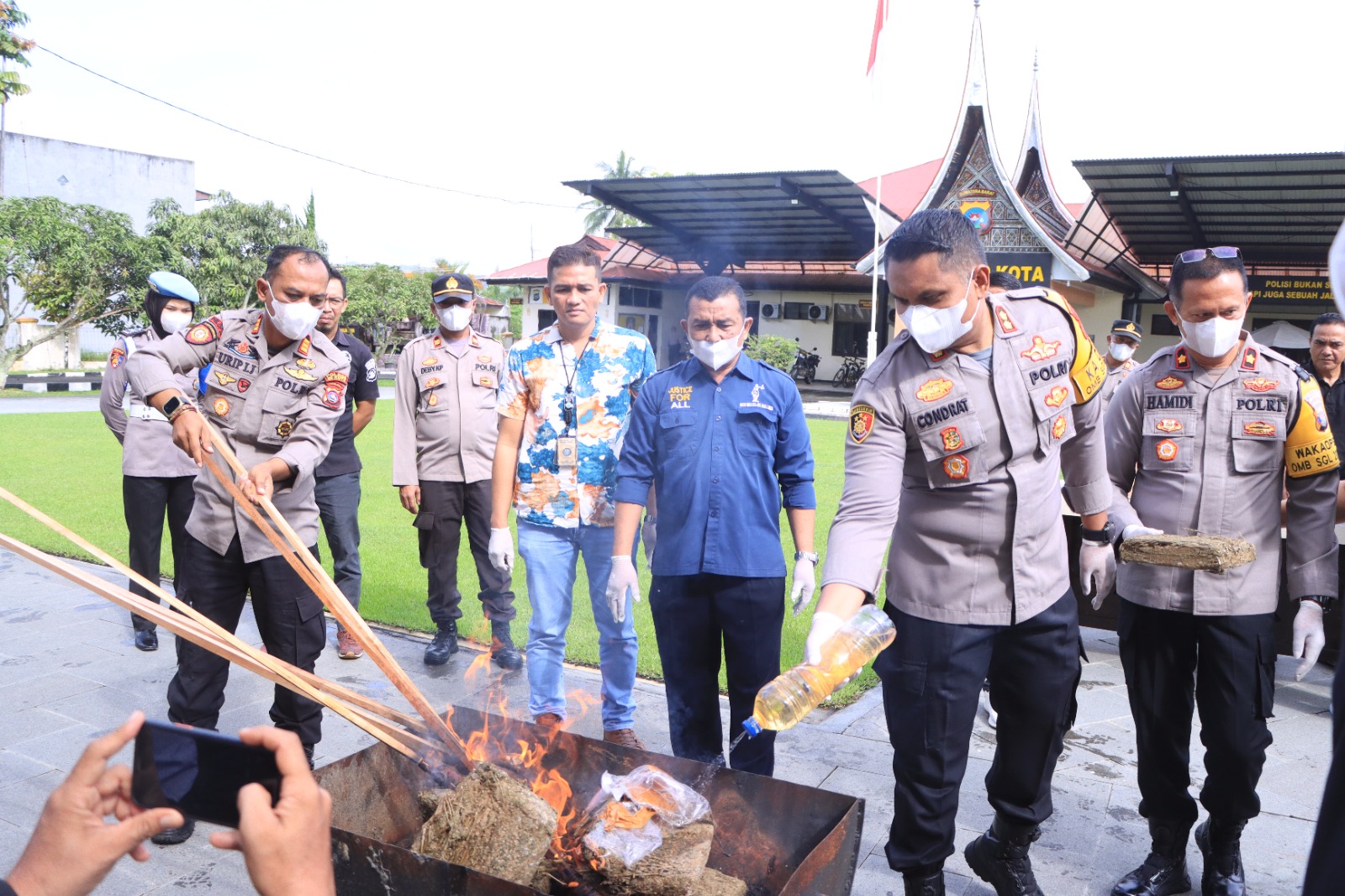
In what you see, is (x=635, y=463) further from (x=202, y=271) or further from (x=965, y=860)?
(x=202, y=271)

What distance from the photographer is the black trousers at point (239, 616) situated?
358 cm

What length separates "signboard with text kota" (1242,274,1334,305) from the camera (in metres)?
19.9

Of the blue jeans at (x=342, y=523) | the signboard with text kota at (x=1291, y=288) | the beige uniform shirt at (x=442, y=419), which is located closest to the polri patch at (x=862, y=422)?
the beige uniform shirt at (x=442, y=419)

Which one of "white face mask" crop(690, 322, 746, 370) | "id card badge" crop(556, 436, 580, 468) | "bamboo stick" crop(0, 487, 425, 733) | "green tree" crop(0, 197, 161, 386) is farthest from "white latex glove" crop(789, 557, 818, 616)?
"green tree" crop(0, 197, 161, 386)

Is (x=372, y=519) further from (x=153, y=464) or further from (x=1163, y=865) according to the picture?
(x=1163, y=865)

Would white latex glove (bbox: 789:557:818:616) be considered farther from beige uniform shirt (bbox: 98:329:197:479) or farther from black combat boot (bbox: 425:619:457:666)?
beige uniform shirt (bbox: 98:329:197:479)

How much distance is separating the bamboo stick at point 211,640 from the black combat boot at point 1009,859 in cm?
194

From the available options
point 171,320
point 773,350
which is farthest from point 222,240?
point 171,320

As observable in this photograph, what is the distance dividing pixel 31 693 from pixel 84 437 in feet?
40.3

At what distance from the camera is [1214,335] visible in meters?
3.23

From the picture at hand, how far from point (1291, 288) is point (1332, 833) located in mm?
23701

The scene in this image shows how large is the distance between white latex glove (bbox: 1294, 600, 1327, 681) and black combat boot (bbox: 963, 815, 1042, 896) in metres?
1.18

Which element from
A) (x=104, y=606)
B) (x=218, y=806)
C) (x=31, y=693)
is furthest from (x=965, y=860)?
(x=104, y=606)

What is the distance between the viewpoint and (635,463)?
151 inches
